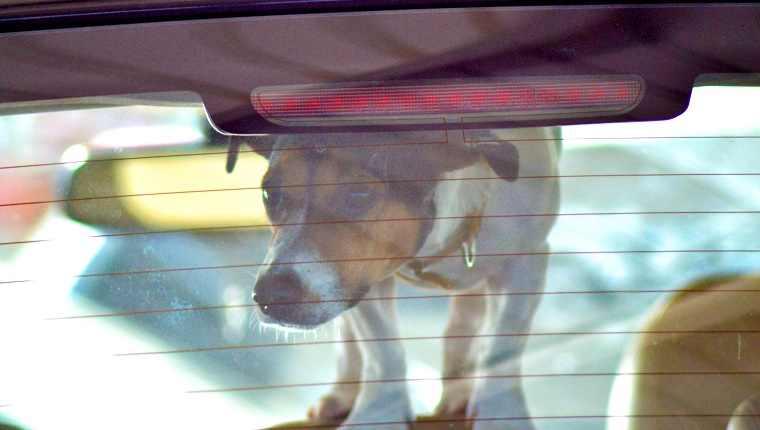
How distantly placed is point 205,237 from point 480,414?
0.59 metres

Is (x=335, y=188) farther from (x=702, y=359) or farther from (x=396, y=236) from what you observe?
(x=702, y=359)

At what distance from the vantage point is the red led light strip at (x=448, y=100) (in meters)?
1.22

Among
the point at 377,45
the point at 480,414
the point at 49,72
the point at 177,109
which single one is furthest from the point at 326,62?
the point at 480,414

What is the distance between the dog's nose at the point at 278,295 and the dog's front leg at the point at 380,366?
4.0 inches

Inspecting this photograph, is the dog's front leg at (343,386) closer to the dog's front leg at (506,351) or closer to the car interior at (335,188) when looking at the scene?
the car interior at (335,188)

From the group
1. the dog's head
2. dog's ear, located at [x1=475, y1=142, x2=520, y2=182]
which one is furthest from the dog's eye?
dog's ear, located at [x1=475, y1=142, x2=520, y2=182]

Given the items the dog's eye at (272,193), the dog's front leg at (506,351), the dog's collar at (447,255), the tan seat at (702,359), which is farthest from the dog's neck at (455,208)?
the tan seat at (702,359)

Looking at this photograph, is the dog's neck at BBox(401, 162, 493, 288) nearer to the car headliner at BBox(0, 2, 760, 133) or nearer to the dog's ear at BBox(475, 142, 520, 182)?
the dog's ear at BBox(475, 142, 520, 182)

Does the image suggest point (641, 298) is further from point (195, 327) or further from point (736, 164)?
point (195, 327)

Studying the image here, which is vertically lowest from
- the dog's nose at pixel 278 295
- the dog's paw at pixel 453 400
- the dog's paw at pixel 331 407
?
the dog's paw at pixel 331 407

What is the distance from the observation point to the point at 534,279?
1.27 metres

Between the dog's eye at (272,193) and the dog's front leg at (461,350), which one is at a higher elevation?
the dog's eye at (272,193)

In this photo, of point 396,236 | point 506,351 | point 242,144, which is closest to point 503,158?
point 396,236

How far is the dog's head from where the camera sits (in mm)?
1243
